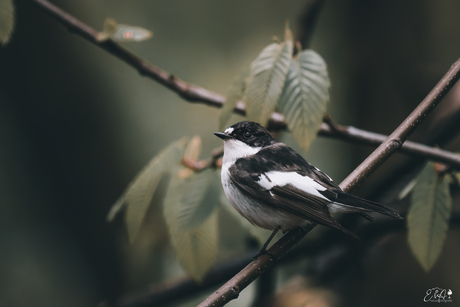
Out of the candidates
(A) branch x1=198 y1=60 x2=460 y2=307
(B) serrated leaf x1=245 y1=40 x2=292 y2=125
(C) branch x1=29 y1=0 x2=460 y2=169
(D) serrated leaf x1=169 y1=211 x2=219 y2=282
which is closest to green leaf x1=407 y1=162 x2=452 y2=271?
(C) branch x1=29 y1=0 x2=460 y2=169

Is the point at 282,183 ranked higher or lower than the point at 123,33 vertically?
lower

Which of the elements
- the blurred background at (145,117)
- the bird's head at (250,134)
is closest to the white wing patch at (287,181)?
the bird's head at (250,134)

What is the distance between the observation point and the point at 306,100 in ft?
5.77

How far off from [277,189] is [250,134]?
0.44m

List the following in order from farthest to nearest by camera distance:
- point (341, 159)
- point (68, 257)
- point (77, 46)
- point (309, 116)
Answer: point (77, 46)
point (68, 257)
point (341, 159)
point (309, 116)

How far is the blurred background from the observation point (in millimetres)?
3379

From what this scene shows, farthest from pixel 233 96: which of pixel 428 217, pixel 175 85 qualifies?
pixel 428 217

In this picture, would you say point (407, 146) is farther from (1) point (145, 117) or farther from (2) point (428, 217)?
(1) point (145, 117)

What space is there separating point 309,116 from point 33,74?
2.92m

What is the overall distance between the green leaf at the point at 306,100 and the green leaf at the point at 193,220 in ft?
1.65

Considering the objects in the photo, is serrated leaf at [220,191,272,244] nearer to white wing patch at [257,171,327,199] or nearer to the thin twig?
white wing patch at [257,171,327,199]

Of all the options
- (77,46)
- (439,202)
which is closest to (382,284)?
(439,202)

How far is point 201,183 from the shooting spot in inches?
78.6

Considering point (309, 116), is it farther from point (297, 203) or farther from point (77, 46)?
point (77, 46)
